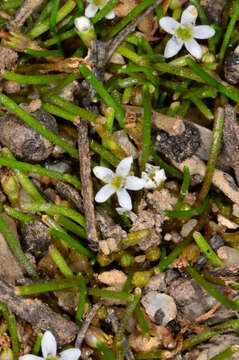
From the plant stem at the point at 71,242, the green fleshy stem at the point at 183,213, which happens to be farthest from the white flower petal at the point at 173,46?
the plant stem at the point at 71,242

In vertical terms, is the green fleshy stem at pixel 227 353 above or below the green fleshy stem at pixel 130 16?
below

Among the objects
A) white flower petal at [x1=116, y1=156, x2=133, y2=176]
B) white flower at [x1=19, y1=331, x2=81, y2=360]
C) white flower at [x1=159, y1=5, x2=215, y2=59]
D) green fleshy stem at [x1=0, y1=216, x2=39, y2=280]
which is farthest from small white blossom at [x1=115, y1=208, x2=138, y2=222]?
white flower at [x1=159, y1=5, x2=215, y2=59]

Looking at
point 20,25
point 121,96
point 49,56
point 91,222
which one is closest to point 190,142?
point 121,96

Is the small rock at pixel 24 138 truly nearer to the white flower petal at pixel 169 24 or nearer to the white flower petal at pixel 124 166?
the white flower petal at pixel 124 166

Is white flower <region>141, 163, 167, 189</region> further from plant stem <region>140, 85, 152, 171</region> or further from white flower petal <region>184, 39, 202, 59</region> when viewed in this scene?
white flower petal <region>184, 39, 202, 59</region>

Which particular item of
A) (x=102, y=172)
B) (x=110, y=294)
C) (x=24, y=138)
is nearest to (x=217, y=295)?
(x=110, y=294)

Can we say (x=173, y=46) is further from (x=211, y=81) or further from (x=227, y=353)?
(x=227, y=353)
